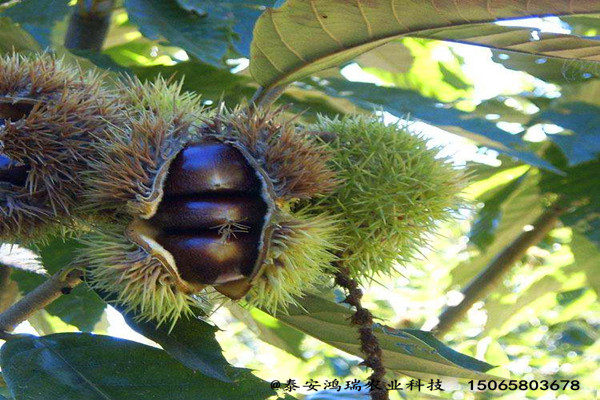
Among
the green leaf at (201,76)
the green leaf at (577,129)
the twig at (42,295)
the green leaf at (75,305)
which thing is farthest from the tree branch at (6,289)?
the green leaf at (577,129)

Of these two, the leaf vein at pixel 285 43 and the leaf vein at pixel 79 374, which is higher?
the leaf vein at pixel 285 43

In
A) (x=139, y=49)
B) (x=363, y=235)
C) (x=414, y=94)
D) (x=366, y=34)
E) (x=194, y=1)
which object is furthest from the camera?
(x=139, y=49)

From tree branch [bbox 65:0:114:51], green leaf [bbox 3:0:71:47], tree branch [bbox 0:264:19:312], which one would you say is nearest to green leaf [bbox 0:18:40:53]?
green leaf [bbox 3:0:71:47]

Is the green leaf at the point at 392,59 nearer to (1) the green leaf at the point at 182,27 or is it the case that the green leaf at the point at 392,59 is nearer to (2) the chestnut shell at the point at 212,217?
(1) the green leaf at the point at 182,27

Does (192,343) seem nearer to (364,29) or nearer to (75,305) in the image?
(364,29)

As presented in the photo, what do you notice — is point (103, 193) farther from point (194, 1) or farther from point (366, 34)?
point (194, 1)

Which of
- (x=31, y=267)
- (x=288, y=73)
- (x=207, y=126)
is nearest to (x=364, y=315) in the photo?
(x=207, y=126)

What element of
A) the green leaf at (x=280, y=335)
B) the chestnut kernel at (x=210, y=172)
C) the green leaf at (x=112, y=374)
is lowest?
the green leaf at (x=280, y=335)
